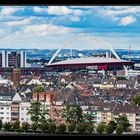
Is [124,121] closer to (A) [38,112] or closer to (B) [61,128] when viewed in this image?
(B) [61,128]

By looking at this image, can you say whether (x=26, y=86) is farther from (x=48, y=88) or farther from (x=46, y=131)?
(x=46, y=131)

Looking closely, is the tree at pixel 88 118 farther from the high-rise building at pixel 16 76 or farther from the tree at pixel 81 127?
the high-rise building at pixel 16 76

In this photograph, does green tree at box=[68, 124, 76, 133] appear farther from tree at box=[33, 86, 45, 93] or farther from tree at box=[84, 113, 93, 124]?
tree at box=[33, 86, 45, 93]

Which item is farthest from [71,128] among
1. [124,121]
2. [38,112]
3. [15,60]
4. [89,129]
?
[15,60]

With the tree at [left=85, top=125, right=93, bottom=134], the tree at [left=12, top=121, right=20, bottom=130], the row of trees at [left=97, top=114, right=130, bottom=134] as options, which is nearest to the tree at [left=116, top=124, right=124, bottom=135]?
the row of trees at [left=97, top=114, right=130, bottom=134]

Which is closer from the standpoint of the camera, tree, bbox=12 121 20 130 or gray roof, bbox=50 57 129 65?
tree, bbox=12 121 20 130

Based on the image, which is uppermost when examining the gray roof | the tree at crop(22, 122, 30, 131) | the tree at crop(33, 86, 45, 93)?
the gray roof
